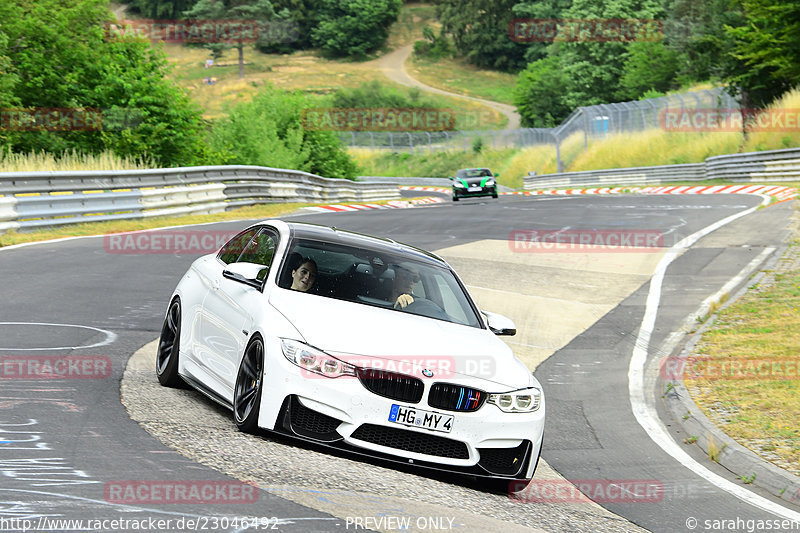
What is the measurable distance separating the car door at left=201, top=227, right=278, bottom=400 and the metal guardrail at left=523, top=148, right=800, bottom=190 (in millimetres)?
34171

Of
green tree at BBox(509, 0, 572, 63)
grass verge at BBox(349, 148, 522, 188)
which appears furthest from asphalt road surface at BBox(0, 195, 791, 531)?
green tree at BBox(509, 0, 572, 63)

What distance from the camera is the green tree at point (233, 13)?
5763 inches

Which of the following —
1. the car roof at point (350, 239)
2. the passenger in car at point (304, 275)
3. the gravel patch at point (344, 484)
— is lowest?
the gravel patch at point (344, 484)

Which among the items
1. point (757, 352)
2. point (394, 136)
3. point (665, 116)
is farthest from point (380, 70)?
point (757, 352)

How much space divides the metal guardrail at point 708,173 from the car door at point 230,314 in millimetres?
34171

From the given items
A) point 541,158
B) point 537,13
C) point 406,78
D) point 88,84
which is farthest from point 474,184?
point 406,78

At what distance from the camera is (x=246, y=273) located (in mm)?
7648

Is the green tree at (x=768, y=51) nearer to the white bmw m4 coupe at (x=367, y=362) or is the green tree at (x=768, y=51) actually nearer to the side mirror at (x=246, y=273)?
the white bmw m4 coupe at (x=367, y=362)

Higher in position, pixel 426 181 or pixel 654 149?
pixel 654 149

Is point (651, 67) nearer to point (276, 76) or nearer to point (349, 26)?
point (276, 76)

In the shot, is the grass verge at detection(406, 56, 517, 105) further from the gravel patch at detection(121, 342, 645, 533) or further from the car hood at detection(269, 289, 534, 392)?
the gravel patch at detection(121, 342, 645, 533)

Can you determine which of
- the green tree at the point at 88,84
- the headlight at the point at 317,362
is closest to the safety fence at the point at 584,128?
the green tree at the point at 88,84

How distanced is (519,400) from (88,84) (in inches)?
1117

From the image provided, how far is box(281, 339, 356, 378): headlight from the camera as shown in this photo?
6480 mm
